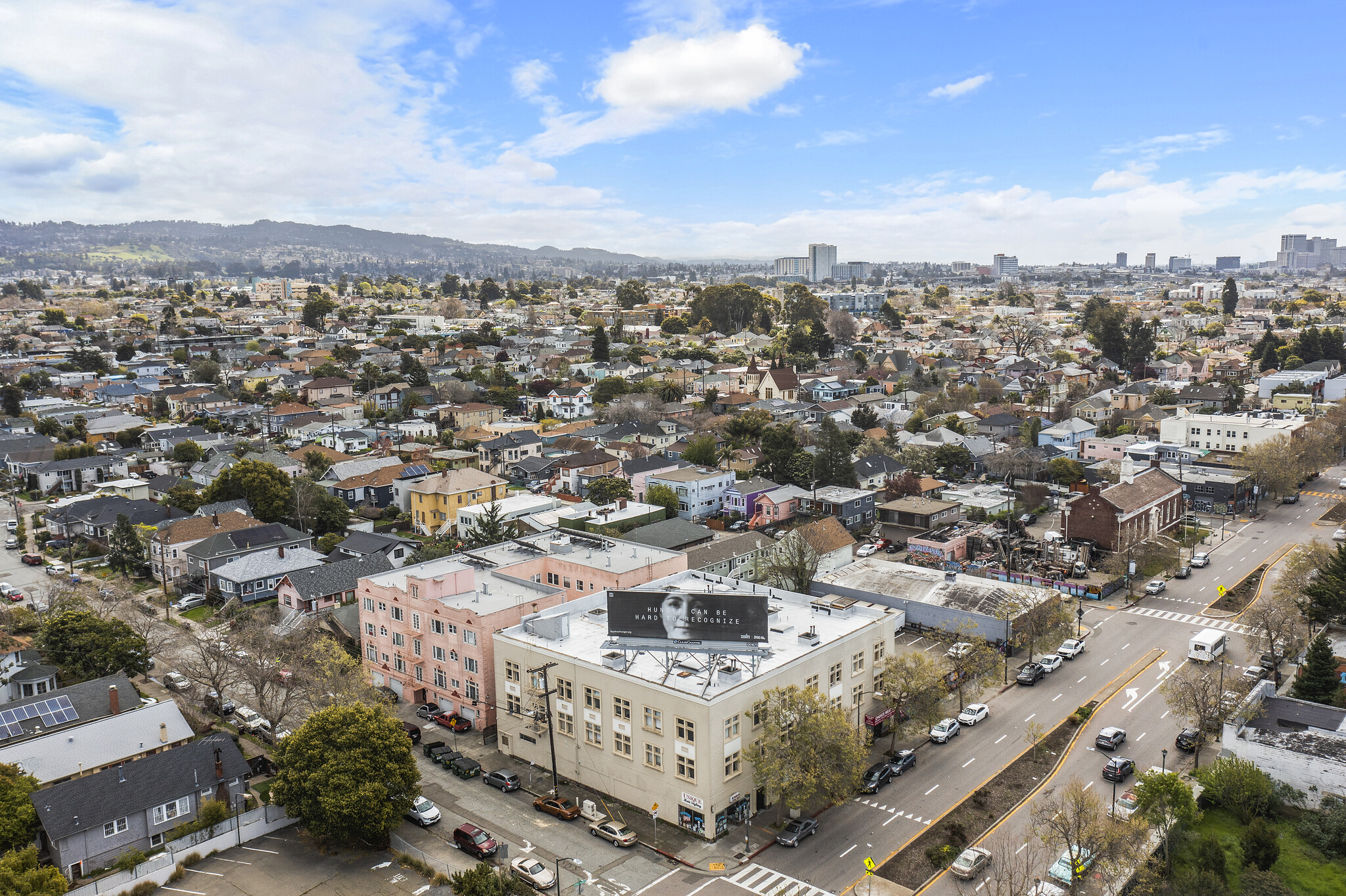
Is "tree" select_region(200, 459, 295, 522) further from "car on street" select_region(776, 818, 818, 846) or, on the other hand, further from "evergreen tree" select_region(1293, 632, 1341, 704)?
"evergreen tree" select_region(1293, 632, 1341, 704)

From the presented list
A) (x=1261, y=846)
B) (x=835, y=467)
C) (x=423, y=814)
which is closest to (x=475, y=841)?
(x=423, y=814)

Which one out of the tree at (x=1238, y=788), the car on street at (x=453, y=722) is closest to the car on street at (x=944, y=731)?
the tree at (x=1238, y=788)

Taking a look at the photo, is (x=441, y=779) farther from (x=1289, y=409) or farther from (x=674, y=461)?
(x=1289, y=409)

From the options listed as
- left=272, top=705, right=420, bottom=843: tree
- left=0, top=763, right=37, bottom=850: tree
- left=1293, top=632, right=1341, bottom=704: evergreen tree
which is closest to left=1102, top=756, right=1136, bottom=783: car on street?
left=1293, top=632, right=1341, bottom=704: evergreen tree

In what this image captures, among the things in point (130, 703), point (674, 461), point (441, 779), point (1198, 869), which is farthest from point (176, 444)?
point (1198, 869)

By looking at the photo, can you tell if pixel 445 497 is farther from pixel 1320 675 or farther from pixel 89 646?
pixel 1320 675

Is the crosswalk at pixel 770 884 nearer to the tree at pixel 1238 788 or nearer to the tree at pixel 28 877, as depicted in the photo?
the tree at pixel 1238 788
